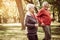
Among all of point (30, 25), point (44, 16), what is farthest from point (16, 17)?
point (30, 25)

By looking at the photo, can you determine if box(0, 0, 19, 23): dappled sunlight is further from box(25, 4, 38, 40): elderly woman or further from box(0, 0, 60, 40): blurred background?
box(25, 4, 38, 40): elderly woman

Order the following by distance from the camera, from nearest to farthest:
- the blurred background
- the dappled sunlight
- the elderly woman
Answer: the elderly woman < the blurred background < the dappled sunlight

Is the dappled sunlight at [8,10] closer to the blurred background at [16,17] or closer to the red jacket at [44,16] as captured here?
the blurred background at [16,17]

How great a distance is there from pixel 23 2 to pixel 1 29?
61.0 inches

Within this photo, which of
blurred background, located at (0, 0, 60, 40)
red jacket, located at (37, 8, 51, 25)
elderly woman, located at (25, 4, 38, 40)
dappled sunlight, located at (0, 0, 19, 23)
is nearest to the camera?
elderly woman, located at (25, 4, 38, 40)

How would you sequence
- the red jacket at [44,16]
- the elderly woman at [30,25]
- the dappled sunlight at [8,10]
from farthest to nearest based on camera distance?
the dappled sunlight at [8,10]
the red jacket at [44,16]
the elderly woman at [30,25]

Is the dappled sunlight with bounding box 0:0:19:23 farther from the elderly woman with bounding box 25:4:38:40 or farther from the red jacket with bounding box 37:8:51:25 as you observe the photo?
the elderly woman with bounding box 25:4:38:40

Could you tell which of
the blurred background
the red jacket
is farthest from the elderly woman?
the blurred background

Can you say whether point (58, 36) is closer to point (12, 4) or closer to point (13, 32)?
point (13, 32)

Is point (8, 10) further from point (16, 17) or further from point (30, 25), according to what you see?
point (30, 25)

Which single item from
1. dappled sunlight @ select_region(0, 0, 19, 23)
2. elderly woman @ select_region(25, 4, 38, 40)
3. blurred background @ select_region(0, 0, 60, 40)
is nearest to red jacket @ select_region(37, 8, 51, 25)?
elderly woman @ select_region(25, 4, 38, 40)

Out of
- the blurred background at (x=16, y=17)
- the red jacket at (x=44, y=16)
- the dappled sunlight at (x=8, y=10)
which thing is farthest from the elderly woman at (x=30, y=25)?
the dappled sunlight at (x=8, y=10)

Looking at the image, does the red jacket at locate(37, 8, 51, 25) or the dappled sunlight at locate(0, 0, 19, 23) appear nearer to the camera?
the red jacket at locate(37, 8, 51, 25)

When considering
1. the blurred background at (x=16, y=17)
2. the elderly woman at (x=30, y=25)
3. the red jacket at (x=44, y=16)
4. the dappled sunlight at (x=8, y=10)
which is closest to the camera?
the elderly woman at (x=30, y=25)
